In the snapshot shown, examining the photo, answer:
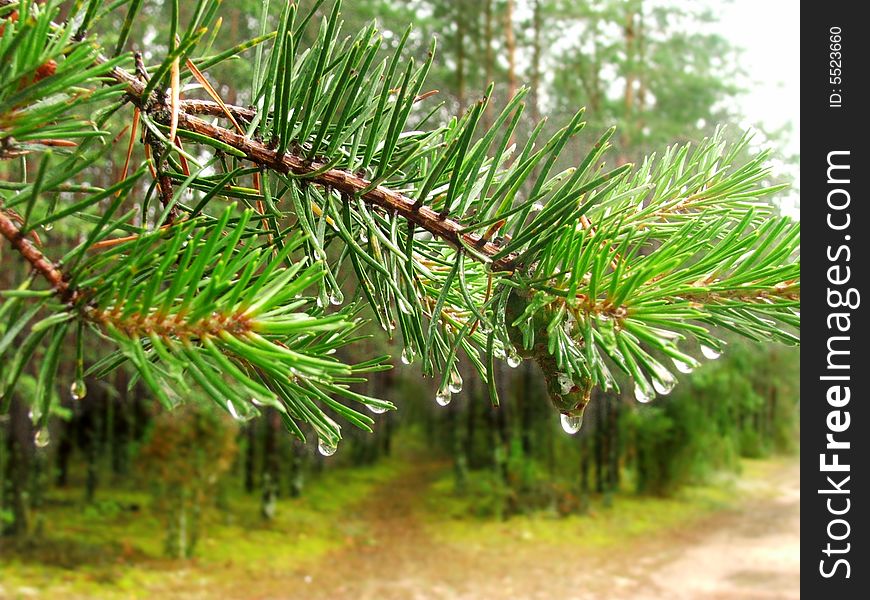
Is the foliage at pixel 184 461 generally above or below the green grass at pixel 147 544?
above

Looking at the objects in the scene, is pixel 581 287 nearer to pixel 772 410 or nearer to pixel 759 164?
pixel 759 164

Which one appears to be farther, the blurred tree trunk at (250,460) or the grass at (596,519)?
the blurred tree trunk at (250,460)

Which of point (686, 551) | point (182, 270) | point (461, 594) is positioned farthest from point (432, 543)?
point (182, 270)

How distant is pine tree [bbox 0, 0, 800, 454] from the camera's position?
25 cm

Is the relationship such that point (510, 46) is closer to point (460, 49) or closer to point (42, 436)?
point (460, 49)

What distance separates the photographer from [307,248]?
0.35 metres

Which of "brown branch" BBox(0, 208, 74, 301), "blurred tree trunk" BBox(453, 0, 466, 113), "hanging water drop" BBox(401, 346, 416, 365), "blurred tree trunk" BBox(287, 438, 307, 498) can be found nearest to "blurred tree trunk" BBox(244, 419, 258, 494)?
"blurred tree trunk" BBox(287, 438, 307, 498)

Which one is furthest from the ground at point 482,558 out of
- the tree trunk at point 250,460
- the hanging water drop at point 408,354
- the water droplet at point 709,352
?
the water droplet at point 709,352

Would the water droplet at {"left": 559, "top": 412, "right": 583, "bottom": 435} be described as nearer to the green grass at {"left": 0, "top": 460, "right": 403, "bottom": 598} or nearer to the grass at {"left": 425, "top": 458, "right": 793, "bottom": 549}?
the green grass at {"left": 0, "top": 460, "right": 403, "bottom": 598}

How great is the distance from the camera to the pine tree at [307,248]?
0.25 m

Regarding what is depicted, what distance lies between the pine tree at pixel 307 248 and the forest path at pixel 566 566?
4725 millimetres

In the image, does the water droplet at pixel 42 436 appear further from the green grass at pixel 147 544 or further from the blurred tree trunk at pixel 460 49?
the blurred tree trunk at pixel 460 49

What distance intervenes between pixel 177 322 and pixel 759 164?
0.38 m

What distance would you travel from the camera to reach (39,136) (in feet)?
0.83
